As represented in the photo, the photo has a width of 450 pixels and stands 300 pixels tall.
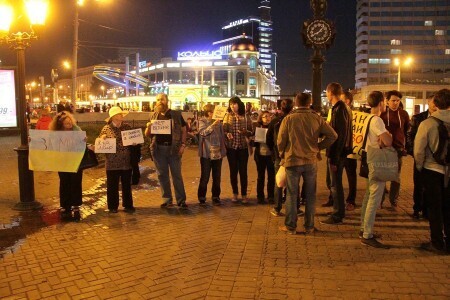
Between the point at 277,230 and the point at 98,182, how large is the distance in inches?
241

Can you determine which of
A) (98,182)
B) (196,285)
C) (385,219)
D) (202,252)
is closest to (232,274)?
(196,285)

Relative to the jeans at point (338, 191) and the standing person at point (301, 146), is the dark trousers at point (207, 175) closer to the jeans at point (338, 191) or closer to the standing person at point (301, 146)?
the standing person at point (301, 146)

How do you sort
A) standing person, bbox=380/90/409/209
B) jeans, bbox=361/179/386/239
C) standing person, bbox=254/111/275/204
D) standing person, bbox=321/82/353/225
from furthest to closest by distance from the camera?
standing person, bbox=254/111/275/204 < standing person, bbox=380/90/409/209 < standing person, bbox=321/82/353/225 < jeans, bbox=361/179/386/239

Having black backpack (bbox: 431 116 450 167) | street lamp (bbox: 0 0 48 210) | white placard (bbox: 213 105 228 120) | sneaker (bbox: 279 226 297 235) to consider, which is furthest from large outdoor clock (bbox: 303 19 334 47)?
Answer: black backpack (bbox: 431 116 450 167)

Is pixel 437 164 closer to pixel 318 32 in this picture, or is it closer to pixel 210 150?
pixel 210 150

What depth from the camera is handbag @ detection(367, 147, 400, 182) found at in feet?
18.8

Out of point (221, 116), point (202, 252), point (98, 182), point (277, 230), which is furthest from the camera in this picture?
point (98, 182)

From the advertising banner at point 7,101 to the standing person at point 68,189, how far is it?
268cm

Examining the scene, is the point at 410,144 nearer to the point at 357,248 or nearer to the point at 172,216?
the point at 357,248

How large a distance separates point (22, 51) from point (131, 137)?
2.70m

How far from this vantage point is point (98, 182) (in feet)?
36.3

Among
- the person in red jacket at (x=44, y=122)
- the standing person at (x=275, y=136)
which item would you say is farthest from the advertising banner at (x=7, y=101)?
the standing person at (x=275, y=136)

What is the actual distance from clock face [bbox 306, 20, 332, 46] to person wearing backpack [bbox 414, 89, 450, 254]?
1023 cm

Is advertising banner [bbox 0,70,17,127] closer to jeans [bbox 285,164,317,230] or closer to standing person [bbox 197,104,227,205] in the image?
standing person [bbox 197,104,227,205]
